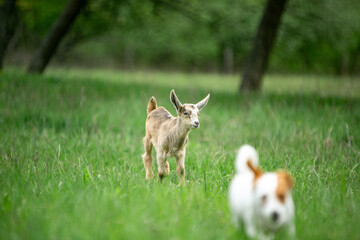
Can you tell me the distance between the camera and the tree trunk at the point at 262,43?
10.1 meters

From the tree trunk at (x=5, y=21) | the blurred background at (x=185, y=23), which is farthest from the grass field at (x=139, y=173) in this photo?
the blurred background at (x=185, y=23)

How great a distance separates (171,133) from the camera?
13.2 feet

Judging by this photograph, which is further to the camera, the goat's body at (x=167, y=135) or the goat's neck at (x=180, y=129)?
the goat's body at (x=167, y=135)

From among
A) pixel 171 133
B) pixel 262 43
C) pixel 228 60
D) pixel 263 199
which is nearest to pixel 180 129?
pixel 171 133

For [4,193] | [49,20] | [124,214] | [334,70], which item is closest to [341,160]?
[124,214]

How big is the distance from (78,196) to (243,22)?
11.2 meters

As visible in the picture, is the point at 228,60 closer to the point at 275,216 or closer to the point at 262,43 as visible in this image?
the point at 262,43

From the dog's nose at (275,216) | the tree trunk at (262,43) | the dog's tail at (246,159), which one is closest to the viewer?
the dog's nose at (275,216)

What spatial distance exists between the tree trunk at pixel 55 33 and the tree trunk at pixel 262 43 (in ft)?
19.1

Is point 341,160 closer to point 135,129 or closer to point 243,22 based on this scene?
point 135,129

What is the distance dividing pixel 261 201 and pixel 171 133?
75.2 inches

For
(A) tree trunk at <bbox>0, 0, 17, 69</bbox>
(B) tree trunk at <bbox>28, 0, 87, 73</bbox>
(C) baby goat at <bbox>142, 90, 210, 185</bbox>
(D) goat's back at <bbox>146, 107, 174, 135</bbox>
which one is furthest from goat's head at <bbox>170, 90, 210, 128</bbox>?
(A) tree trunk at <bbox>0, 0, 17, 69</bbox>

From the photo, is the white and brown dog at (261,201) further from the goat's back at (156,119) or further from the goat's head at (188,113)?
the goat's back at (156,119)

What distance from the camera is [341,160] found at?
456cm
